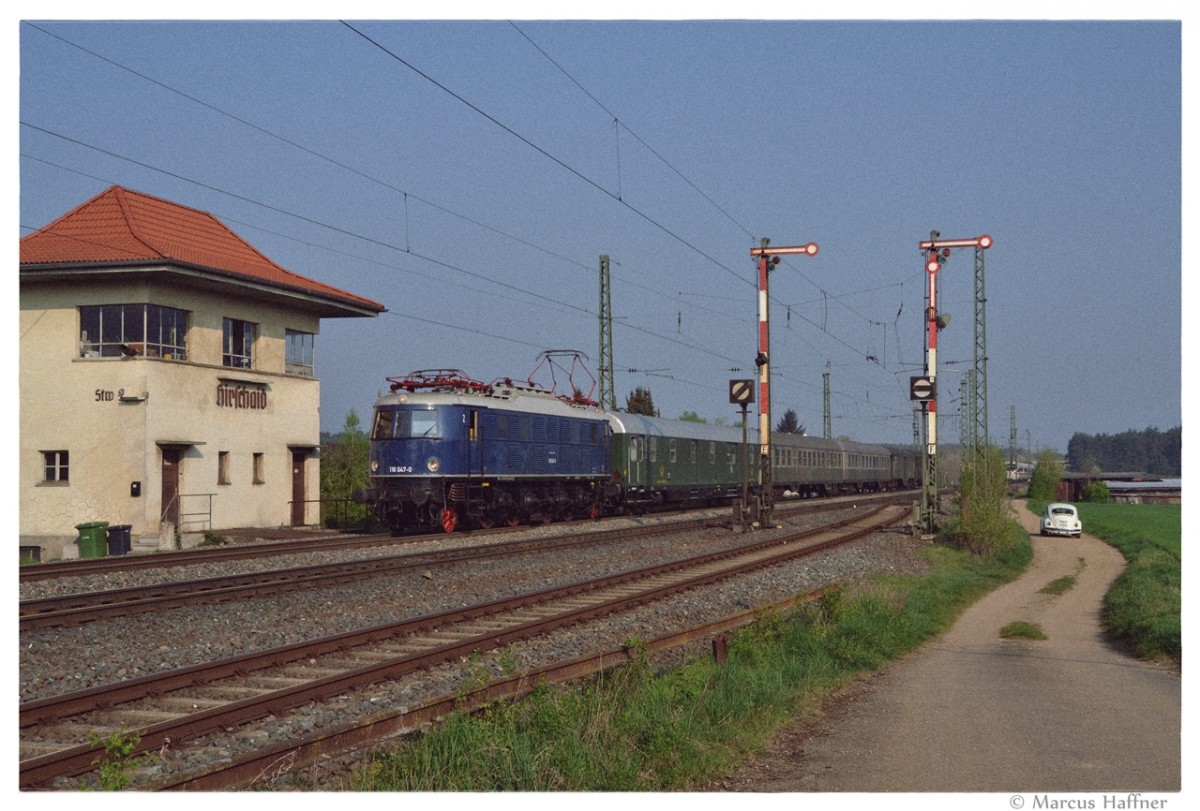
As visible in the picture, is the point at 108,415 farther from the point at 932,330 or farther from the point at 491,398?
the point at 932,330

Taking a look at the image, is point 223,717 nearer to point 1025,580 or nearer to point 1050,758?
point 1050,758

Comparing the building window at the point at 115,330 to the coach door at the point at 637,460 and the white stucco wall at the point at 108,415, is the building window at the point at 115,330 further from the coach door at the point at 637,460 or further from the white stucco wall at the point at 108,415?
the coach door at the point at 637,460

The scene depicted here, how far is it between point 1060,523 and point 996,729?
114 ft

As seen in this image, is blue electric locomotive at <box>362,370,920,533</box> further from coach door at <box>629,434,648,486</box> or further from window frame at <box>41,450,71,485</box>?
window frame at <box>41,450,71,485</box>

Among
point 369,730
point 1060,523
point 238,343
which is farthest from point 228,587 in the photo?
point 1060,523

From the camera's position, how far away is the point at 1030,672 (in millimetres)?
11531

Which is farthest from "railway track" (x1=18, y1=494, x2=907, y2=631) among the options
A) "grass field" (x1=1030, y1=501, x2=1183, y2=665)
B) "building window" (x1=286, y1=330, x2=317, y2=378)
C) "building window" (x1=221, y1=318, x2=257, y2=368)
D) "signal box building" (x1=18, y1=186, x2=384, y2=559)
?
"building window" (x1=286, y1=330, x2=317, y2=378)

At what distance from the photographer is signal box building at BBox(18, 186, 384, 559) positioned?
1164 inches

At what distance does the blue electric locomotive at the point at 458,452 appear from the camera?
2933 cm

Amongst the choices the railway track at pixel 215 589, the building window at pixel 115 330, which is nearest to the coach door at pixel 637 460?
the railway track at pixel 215 589

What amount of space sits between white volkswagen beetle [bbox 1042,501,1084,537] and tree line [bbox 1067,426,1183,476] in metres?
2.33

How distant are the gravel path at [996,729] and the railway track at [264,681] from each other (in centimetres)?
399

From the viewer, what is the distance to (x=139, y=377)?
98.8 ft

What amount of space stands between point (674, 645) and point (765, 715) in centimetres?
374
